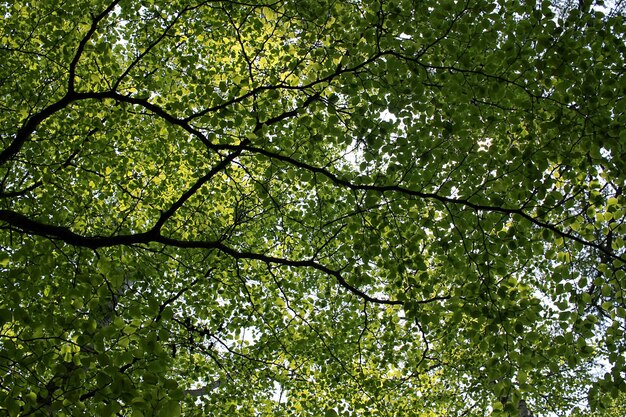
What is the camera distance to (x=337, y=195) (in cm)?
1081

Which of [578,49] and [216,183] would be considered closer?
[578,49]

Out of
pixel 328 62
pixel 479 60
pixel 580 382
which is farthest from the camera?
pixel 580 382

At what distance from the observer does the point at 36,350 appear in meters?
3.70

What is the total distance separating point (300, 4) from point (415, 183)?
307 cm

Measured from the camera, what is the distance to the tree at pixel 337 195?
17.1 ft

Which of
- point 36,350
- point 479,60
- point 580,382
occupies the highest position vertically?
point 479,60

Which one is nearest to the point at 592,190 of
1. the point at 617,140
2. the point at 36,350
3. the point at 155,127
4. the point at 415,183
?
the point at 617,140

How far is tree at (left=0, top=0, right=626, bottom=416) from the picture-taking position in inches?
206

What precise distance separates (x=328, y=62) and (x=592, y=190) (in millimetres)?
3565

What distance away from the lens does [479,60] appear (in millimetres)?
8078

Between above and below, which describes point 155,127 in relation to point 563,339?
above

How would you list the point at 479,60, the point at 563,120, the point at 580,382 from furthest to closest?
the point at 580,382, the point at 479,60, the point at 563,120

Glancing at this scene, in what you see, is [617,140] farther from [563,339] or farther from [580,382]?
[580,382]

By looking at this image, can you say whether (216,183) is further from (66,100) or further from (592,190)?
(592,190)
